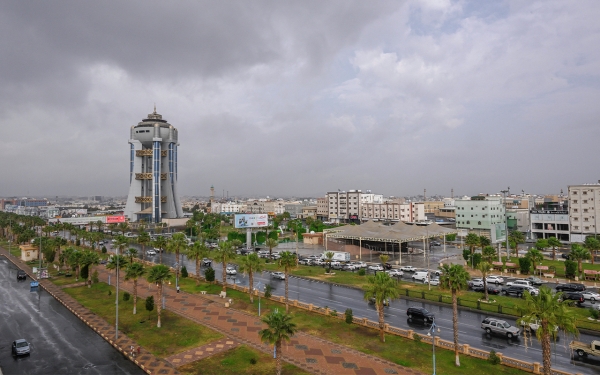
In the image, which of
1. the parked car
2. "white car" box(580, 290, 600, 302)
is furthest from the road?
"white car" box(580, 290, 600, 302)

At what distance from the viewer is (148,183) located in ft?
578

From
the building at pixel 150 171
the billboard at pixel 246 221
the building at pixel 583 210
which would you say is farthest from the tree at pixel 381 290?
the building at pixel 150 171

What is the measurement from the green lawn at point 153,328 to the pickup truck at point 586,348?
3519cm

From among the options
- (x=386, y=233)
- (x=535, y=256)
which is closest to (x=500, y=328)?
(x=535, y=256)

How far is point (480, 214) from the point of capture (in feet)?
417

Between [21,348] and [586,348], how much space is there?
54548 mm

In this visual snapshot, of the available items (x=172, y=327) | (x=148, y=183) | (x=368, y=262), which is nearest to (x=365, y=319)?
(x=172, y=327)

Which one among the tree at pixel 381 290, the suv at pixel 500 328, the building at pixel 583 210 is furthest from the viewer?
the building at pixel 583 210

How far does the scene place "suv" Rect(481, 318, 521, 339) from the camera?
3794 centimetres

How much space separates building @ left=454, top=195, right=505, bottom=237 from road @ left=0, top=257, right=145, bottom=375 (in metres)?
119

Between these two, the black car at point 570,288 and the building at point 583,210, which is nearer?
the black car at point 570,288

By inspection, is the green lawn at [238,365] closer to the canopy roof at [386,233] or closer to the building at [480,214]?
the canopy roof at [386,233]

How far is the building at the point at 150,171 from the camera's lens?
171 metres

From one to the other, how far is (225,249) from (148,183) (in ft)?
447
